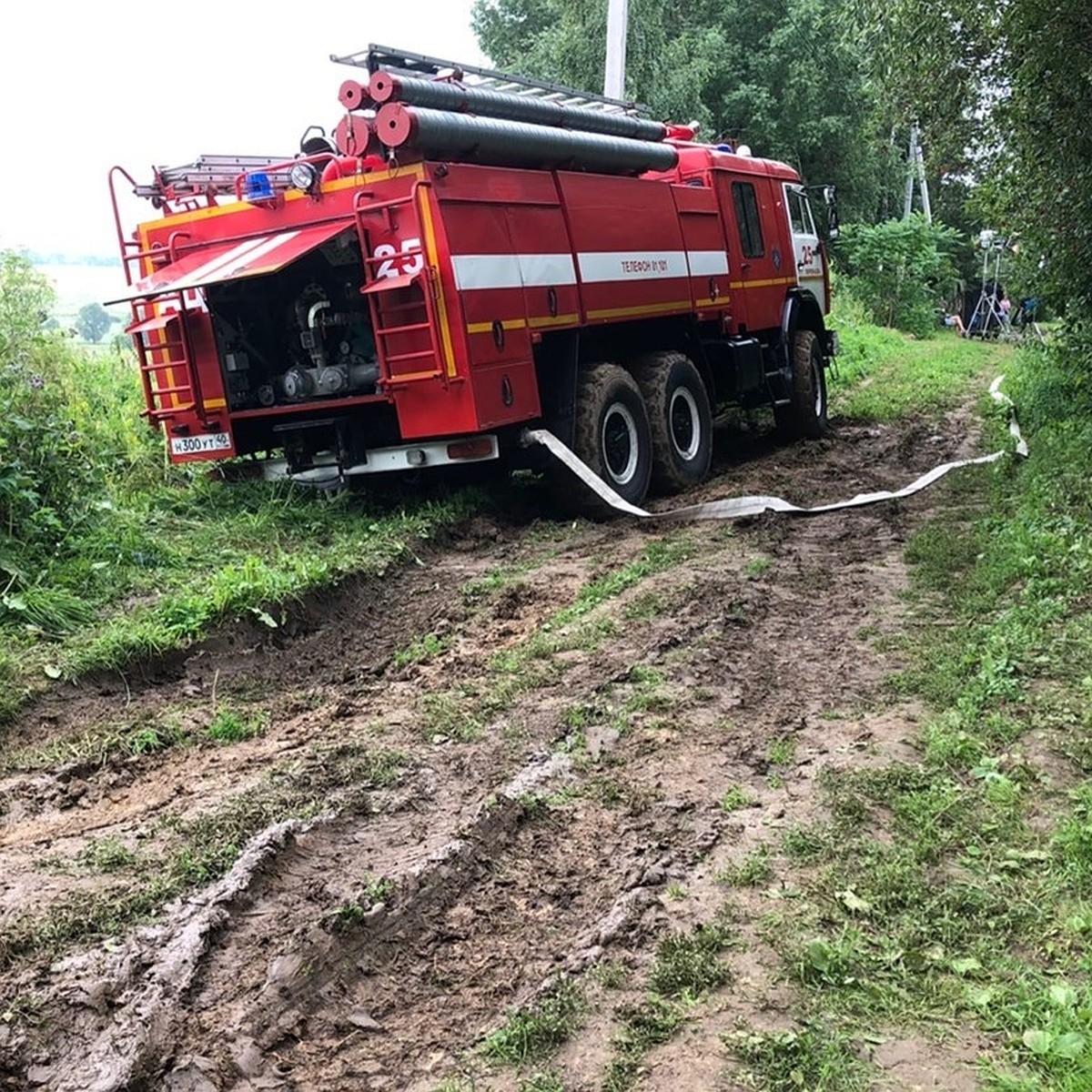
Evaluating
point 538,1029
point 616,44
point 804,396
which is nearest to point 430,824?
point 538,1029

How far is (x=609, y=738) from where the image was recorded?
441cm

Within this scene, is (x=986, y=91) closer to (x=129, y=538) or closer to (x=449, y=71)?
(x=449, y=71)

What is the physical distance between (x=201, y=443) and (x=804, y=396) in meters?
7.14

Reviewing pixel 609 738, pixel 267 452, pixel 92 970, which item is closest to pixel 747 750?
pixel 609 738

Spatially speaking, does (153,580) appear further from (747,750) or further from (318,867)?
(747,750)

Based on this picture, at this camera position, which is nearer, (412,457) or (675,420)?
(412,457)

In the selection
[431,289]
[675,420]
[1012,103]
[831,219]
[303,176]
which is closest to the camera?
[431,289]

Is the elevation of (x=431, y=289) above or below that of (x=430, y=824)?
above

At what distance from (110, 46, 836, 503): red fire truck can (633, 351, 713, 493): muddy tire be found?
1.0 inches

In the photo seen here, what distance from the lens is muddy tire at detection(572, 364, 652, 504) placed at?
8.54m

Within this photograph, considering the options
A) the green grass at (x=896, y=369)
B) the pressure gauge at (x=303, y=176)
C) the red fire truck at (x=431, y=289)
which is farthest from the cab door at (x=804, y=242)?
the pressure gauge at (x=303, y=176)

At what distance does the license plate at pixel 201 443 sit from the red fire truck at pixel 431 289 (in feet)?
0.05

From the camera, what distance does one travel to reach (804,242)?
42.5 ft

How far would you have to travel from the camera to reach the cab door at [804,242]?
1264 centimetres
